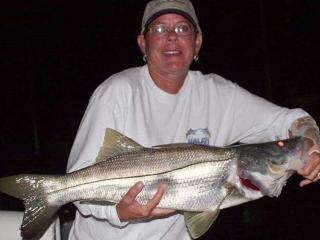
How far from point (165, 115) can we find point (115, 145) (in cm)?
53

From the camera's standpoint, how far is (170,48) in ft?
11.7

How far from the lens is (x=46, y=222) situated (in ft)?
10.1

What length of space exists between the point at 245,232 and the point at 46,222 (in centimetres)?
437

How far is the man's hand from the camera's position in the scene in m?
3.03

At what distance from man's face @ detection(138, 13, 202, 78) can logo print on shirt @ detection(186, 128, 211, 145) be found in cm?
48

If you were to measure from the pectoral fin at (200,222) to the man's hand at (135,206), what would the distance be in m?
0.29

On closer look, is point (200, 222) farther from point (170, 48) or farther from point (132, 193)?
point (170, 48)

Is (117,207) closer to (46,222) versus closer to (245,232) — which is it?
(46,222)

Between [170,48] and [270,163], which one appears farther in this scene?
[170,48]

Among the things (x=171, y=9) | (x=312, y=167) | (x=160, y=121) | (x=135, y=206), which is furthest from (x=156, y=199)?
(x=171, y=9)

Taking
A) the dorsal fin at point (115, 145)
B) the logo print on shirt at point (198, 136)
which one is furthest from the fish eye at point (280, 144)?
the dorsal fin at point (115, 145)

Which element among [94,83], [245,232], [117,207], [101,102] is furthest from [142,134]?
[94,83]

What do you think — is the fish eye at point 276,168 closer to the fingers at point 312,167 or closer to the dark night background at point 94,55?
the fingers at point 312,167

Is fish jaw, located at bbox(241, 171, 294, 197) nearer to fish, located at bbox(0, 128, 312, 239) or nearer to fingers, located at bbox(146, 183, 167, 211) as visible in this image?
fish, located at bbox(0, 128, 312, 239)
